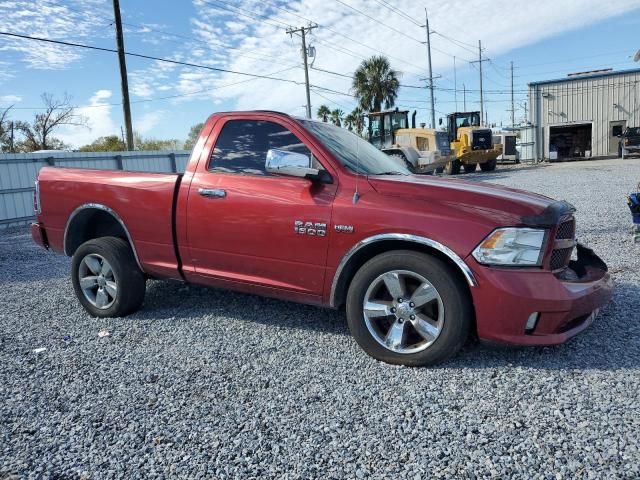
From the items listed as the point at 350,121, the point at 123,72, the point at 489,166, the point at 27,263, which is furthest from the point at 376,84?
the point at 27,263

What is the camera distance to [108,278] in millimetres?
4598

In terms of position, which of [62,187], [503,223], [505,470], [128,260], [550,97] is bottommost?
[505,470]

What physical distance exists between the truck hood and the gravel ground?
103 centimetres

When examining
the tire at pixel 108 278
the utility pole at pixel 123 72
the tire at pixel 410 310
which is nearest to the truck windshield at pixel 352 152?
the tire at pixel 410 310

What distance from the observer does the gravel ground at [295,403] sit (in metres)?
2.37

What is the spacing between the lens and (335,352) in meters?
3.68

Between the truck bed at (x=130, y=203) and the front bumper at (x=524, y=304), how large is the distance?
2.60 meters

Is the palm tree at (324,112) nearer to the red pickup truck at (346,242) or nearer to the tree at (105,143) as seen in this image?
the tree at (105,143)

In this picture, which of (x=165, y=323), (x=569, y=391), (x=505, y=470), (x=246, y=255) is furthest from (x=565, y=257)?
(x=165, y=323)

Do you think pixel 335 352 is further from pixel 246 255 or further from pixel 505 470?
pixel 505 470

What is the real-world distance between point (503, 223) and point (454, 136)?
2945 cm

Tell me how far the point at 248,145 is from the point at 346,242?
4.25ft

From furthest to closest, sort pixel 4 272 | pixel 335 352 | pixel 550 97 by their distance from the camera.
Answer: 1. pixel 550 97
2. pixel 4 272
3. pixel 335 352

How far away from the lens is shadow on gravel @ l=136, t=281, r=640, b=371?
336 centimetres
